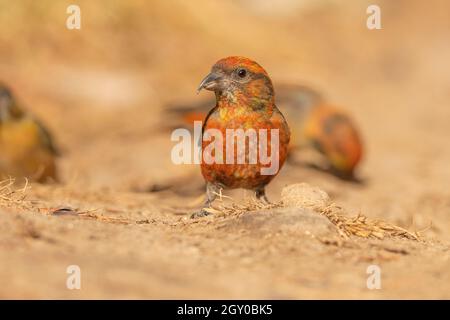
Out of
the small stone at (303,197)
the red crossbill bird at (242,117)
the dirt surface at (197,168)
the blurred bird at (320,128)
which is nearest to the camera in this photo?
the dirt surface at (197,168)

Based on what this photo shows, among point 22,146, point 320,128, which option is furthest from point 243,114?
point 320,128

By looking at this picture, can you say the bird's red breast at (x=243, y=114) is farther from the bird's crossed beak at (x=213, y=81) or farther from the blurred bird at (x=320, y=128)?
the blurred bird at (x=320, y=128)

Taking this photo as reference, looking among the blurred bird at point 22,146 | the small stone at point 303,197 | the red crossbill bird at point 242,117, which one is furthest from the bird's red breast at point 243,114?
the blurred bird at point 22,146

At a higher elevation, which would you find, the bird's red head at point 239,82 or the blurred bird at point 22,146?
the bird's red head at point 239,82

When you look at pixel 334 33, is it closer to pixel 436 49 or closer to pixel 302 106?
pixel 436 49

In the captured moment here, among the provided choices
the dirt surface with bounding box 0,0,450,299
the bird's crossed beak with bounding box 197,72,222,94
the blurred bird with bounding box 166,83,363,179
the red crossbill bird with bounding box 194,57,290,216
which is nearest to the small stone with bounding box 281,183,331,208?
the dirt surface with bounding box 0,0,450,299

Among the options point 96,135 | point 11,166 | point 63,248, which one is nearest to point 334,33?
point 96,135

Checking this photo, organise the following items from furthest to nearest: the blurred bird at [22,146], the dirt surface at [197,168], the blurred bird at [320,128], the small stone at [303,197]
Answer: the blurred bird at [320,128], the blurred bird at [22,146], the small stone at [303,197], the dirt surface at [197,168]
